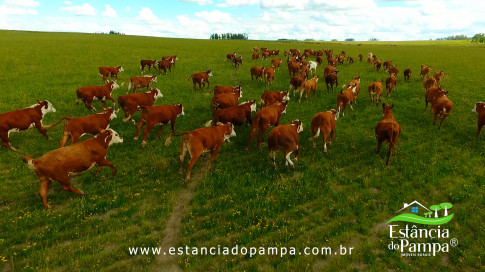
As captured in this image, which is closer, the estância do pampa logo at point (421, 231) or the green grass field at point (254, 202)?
the green grass field at point (254, 202)

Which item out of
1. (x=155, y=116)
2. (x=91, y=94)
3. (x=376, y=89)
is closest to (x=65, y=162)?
(x=155, y=116)

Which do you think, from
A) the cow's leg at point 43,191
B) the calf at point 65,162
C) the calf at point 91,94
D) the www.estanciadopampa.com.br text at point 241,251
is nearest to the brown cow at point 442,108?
the www.estanciadopampa.com.br text at point 241,251

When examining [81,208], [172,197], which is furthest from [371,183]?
[81,208]

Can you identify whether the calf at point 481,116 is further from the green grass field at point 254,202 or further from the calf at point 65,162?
the calf at point 65,162

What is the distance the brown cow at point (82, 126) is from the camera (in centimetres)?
920

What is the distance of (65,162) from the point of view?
22.4ft

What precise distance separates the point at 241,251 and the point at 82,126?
780cm

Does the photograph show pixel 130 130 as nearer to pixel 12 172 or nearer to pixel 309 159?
pixel 12 172

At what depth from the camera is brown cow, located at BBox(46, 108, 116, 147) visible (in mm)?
9195

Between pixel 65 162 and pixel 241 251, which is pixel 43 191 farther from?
pixel 241 251

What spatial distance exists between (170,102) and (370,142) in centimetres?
1153

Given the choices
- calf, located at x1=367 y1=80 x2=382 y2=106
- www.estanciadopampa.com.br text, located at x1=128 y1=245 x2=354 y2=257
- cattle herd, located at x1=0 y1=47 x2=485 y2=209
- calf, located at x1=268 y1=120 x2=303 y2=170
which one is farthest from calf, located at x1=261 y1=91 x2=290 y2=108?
www.estanciadopampa.com.br text, located at x1=128 y1=245 x2=354 y2=257

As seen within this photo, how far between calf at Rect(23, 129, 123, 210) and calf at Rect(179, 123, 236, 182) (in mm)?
2548

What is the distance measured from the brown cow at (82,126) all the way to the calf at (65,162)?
1.99 m
